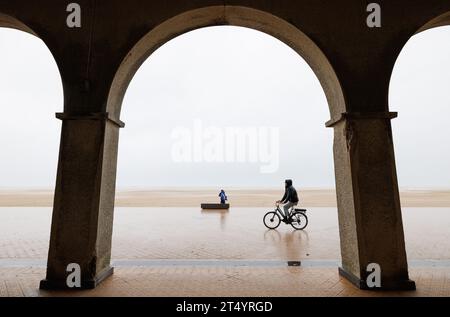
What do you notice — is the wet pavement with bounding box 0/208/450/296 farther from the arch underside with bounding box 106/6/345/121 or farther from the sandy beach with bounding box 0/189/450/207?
the sandy beach with bounding box 0/189/450/207

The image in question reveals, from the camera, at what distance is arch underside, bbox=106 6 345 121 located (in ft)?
17.8

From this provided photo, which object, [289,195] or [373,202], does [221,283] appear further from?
[289,195]

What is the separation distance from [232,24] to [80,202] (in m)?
4.36

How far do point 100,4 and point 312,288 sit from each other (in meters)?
5.97

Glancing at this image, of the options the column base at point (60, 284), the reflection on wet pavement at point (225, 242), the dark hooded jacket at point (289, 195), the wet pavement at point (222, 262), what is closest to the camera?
the column base at point (60, 284)

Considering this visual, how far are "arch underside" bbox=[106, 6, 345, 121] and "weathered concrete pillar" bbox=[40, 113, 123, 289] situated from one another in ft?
1.93

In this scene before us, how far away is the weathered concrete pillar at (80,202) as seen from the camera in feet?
16.3

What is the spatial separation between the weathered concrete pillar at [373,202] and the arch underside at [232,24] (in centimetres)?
61

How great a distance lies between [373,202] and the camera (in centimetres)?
506

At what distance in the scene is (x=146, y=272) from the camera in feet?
19.4

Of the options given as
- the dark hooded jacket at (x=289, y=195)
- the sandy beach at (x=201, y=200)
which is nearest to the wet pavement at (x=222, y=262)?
the dark hooded jacket at (x=289, y=195)

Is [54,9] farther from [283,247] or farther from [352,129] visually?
[283,247]

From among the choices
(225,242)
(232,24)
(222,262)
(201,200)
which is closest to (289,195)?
(225,242)

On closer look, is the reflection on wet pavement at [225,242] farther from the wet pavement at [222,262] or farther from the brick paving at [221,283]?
the brick paving at [221,283]
